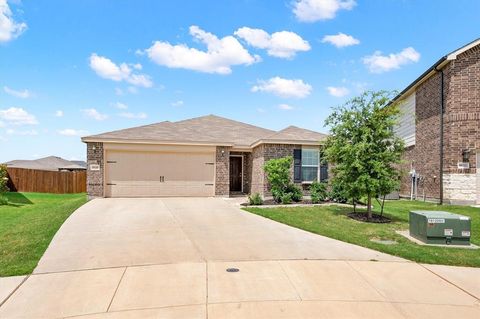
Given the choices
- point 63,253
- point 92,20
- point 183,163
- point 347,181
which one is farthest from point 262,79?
point 63,253

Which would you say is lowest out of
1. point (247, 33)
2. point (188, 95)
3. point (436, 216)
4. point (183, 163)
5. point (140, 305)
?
point (140, 305)

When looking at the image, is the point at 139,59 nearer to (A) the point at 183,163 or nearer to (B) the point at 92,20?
(B) the point at 92,20

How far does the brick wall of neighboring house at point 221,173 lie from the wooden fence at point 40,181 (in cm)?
1080

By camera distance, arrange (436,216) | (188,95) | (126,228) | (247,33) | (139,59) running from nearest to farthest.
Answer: (436,216)
(126,228)
(247,33)
(139,59)
(188,95)

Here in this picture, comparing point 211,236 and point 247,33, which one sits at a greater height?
point 247,33

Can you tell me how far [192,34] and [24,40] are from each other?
720 cm

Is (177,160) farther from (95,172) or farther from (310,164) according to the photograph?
(310,164)

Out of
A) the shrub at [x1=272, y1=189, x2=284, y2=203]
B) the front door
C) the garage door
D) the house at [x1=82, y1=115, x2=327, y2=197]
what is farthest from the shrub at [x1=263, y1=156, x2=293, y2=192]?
the front door

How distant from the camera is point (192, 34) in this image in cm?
1748

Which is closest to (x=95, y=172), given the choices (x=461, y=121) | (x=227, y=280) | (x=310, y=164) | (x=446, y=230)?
(x=310, y=164)

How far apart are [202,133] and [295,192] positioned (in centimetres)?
625

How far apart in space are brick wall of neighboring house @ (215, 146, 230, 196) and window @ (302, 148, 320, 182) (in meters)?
3.67

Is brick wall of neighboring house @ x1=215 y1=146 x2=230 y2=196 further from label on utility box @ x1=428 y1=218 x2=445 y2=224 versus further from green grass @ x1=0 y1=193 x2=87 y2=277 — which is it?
label on utility box @ x1=428 y1=218 x2=445 y2=224

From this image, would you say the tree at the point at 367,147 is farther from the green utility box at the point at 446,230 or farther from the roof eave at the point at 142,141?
the roof eave at the point at 142,141
